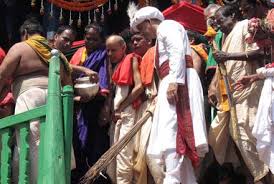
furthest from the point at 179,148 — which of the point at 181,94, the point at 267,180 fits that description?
the point at 267,180

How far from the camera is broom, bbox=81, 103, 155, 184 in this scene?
569cm

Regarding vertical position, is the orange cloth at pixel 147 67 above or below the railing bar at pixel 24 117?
above

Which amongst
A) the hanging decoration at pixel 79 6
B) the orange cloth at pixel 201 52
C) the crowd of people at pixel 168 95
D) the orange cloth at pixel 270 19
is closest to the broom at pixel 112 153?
the crowd of people at pixel 168 95

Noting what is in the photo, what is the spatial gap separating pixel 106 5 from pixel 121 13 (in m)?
0.47

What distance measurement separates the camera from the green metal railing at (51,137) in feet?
15.2

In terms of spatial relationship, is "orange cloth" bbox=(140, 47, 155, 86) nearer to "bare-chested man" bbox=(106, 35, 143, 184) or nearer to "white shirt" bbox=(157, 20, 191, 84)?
"bare-chested man" bbox=(106, 35, 143, 184)

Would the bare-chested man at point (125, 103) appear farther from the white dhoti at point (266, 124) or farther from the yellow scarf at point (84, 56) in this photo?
the white dhoti at point (266, 124)

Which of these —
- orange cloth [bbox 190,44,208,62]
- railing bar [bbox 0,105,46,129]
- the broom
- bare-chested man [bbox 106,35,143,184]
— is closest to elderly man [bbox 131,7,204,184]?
the broom

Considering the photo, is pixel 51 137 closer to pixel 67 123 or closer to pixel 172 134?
pixel 67 123

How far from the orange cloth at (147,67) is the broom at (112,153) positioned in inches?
14.7

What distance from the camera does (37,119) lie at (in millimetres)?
4949

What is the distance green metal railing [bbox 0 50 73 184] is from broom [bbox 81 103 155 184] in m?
0.84

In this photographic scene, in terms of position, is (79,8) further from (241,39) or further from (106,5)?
(241,39)

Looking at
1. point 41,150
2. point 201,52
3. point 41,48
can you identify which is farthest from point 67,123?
point 201,52
